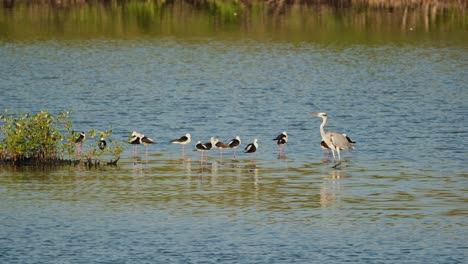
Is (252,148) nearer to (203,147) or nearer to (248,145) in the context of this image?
(248,145)

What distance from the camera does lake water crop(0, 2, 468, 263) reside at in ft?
63.2

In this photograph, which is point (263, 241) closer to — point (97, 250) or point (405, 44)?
point (97, 250)

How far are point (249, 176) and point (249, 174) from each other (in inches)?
9.9

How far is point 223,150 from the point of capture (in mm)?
28453

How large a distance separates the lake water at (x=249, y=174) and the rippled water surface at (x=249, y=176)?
0.05 m

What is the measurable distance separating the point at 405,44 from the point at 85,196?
34960 millimetres

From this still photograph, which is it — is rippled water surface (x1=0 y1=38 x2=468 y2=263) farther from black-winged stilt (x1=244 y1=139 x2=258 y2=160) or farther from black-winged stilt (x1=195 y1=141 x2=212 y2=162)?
black-winged stilt (x1=195 y1=141 x2=212 y2=162)

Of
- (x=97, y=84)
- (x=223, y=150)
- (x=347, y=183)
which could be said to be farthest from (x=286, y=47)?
(x=347, y=183)

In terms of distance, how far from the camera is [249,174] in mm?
25156

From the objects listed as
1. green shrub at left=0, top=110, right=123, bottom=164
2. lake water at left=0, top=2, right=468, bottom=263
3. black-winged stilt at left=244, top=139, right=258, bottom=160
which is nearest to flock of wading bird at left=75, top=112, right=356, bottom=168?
black-winged stilt at left=244, top=139, right=258, bottom=160

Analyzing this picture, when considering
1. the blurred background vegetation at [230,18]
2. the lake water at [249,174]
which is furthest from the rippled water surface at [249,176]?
the blurred background vegetation at [230,18]

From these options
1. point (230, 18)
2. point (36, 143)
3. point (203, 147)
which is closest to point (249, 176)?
point (203, 147)

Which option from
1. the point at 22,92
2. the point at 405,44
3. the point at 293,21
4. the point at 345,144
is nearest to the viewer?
the point at 345,144

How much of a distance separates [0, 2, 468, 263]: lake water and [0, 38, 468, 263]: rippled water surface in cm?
5
